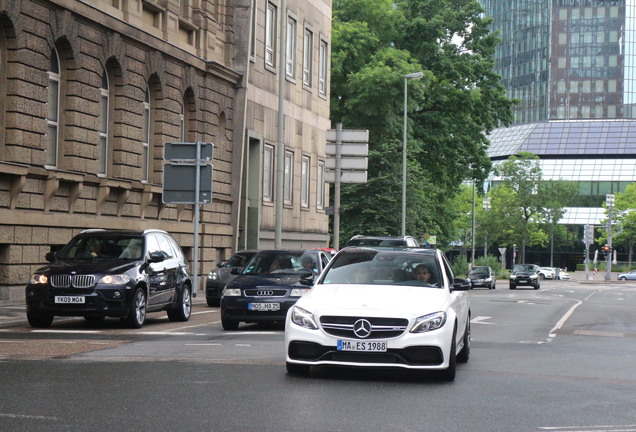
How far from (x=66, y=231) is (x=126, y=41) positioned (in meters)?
6.13

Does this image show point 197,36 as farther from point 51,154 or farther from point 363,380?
point 363,380

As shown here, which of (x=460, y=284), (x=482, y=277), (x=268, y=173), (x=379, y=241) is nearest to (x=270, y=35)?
(x=268, y=173)

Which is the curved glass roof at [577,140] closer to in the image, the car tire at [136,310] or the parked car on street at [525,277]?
the parked car on street at [525,277]

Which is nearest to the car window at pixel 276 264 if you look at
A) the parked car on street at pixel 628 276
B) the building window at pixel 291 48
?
the building window at pixel 291 48

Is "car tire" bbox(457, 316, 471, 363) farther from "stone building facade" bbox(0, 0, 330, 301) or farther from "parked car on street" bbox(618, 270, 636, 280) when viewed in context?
"parked car on street" bbox(618, 270, 636, 280)

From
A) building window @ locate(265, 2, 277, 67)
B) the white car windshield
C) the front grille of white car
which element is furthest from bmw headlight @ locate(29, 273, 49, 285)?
building window @ locate(265, 2, 277, 67)

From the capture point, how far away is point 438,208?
62844mm

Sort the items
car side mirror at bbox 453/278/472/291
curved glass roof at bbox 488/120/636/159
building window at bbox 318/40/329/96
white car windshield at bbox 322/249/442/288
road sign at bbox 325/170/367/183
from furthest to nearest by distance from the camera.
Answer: curved glass roof at bbox 488/120/636/159 < building window at bbox 318/40/329/96 < road sign at bbox 325/170/367/183 < car side mirror at bbox 453/278/472/291 < white car windshield at bbox 322/249/442/288

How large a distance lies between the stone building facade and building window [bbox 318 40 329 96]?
23.4 feet

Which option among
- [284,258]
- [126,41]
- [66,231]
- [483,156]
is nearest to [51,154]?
[66,231]

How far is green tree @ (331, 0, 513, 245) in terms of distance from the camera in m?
55.3

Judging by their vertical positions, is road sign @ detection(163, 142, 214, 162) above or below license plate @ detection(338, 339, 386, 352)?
above

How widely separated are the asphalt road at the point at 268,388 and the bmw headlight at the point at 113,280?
0.77 meters

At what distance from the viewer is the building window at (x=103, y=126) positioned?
101 ft
